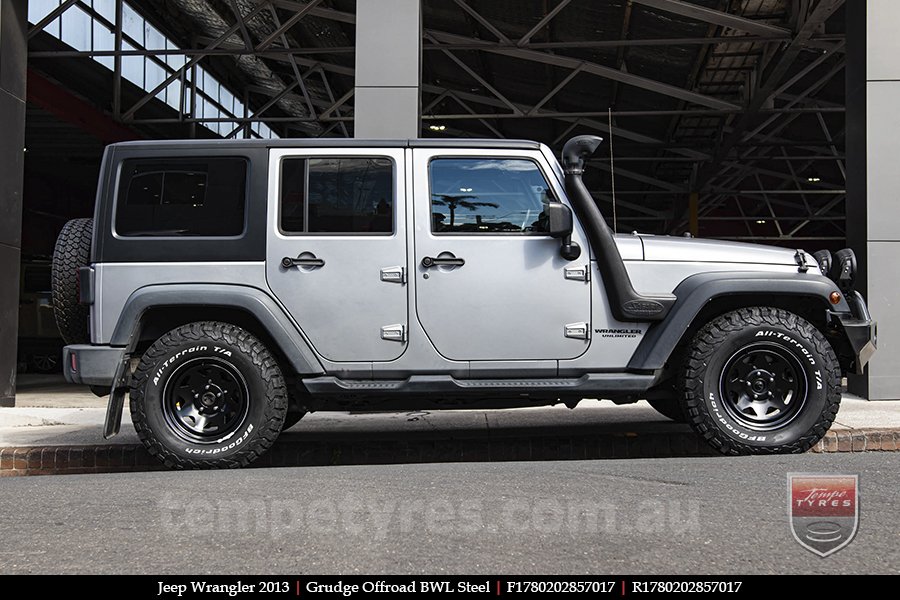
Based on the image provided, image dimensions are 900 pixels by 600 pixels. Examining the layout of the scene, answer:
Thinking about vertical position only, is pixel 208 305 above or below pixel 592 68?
below

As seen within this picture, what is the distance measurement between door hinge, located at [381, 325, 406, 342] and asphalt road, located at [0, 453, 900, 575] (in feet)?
2.62

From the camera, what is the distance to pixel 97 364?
5.30 meters

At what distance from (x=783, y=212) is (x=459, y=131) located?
15.6m

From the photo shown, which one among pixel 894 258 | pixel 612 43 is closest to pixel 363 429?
pixel 894 258

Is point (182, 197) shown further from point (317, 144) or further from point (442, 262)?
point (442, 262)

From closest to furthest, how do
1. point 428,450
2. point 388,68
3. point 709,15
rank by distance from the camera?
1. point 428,450
2. point 388,68
3. point 709,15

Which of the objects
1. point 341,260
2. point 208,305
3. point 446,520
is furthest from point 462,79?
point 446,520

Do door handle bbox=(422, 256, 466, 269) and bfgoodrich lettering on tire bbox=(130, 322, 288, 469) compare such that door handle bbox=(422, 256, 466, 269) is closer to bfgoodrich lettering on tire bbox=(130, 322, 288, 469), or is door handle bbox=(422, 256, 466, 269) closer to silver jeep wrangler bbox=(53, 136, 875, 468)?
silver jeep wrangler bbox=(53, 136, 875, 468)

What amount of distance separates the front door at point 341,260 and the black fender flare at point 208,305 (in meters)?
0.13

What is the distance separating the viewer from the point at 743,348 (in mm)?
5332

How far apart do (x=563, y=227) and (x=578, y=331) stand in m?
0.66

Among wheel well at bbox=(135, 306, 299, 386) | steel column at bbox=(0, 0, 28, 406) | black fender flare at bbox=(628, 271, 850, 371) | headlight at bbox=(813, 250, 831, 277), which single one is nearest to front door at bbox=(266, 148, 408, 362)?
wheel well at bbox=(135, 306, 299, 386)

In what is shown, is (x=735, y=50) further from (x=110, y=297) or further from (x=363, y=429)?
(x=110, y=297)

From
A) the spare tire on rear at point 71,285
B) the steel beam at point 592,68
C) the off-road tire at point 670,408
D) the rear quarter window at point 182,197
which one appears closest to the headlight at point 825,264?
the off-road tire at point 670,408
